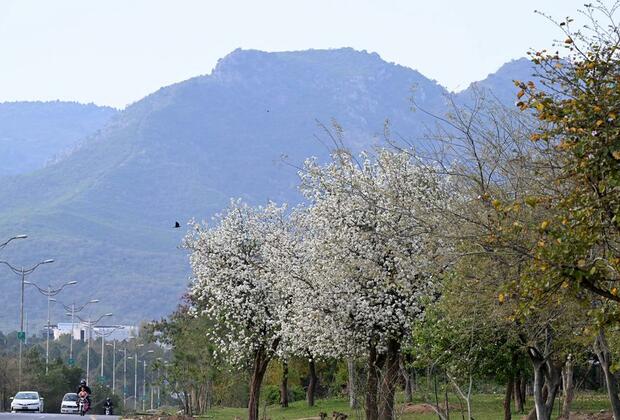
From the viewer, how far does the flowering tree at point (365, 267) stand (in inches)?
1129

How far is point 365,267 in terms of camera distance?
2917 cm

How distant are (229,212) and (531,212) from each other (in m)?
27.2

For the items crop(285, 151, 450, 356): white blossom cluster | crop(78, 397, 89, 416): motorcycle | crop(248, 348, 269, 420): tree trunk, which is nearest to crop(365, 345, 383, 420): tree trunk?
crop(285, 151, 450, 356): white blossom cluster

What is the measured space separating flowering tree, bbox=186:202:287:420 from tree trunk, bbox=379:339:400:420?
8.13 metres

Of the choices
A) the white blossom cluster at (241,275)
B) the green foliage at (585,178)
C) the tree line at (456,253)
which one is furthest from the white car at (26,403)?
the green foliage at (585,178)

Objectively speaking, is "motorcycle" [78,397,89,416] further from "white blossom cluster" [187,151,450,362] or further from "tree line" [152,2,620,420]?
"white blossom cluster" [187,151,450,362]

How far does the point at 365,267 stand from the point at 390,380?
3.11 meters

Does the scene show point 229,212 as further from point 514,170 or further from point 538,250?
point 538,250

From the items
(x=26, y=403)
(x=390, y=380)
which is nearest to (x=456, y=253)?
(x=390, y=380)

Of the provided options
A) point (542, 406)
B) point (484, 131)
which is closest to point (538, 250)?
point (484, 131)

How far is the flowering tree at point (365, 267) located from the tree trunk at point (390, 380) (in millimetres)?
31

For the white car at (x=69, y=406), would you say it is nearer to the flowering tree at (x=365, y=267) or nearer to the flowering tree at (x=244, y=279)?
the flowering tree at (x=244, y=279)

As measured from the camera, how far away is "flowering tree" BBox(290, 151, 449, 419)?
94.1 ft

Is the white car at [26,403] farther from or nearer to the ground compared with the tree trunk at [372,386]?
farther from the ground
